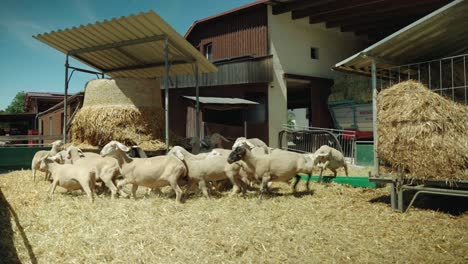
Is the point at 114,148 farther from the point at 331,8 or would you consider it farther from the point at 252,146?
the point at 331,8

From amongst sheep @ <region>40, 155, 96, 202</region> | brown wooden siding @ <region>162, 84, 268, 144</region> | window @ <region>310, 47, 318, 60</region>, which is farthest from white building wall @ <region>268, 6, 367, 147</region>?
sheep @ <region>40, 155, 96, 202</region>

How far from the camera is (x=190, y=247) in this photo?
468cm

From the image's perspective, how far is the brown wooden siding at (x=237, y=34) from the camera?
62.9ft

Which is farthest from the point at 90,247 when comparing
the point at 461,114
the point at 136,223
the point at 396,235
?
the point at 461,114

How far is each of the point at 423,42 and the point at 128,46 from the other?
8993 mm

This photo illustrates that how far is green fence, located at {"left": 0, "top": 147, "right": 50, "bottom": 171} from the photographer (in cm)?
1259

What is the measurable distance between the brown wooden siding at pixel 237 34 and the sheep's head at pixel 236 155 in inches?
490

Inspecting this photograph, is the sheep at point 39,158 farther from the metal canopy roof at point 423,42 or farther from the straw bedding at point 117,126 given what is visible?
the metal canopy roof at point 423,42

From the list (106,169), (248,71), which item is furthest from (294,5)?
(106,169)

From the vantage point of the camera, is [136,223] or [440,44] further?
[440,44]

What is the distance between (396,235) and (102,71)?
13.0m

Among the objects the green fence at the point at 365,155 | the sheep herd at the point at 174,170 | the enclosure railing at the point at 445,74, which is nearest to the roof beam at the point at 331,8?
the green fence at the point at 365,155

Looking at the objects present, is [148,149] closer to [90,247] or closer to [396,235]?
[90,247]

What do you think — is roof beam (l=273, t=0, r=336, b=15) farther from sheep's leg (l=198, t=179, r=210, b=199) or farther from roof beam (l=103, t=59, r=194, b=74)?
sheep's leg (l=198, t=179, r=210, b=199)
